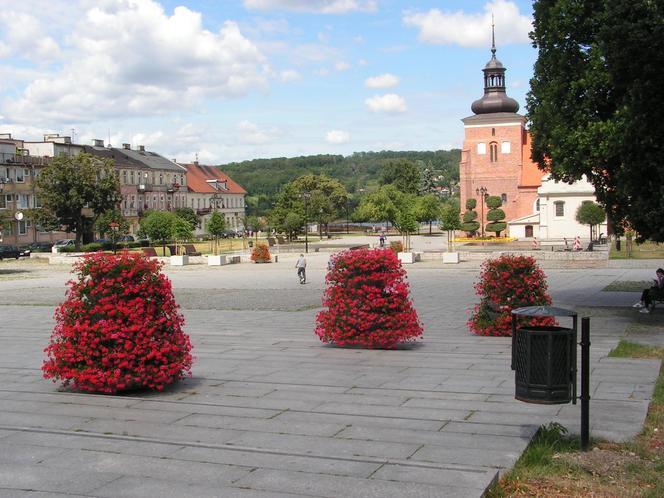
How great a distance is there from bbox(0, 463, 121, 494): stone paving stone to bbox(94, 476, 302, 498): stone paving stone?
144 mm

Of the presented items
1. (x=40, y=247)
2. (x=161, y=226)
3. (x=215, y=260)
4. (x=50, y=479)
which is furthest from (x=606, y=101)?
(x=40, y=247)

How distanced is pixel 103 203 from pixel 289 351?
5597 cm

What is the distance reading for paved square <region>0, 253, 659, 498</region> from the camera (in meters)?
5.78

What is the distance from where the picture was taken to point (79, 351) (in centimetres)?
912

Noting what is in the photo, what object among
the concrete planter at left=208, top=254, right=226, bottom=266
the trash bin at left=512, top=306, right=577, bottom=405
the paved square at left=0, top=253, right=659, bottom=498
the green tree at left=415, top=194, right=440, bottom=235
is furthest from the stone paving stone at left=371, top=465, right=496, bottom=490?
the green tree at left=415, top=194, right=440, bottom=235

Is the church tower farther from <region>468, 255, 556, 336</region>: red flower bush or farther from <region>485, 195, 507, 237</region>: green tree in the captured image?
<region>468, 255, 556, 336</region>: red flower bush

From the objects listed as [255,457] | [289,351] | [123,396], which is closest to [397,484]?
[255,457]

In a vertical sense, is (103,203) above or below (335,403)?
above

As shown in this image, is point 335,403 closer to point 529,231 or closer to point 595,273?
point 595,273

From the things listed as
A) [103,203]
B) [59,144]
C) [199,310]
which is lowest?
[199,310]

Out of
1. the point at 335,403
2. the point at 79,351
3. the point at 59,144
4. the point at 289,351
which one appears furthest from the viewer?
the point at 59,144

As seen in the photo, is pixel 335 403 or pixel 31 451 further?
pixel 335 403

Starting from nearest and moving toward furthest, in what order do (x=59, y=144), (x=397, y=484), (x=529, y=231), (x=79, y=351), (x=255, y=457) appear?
(x=397, y=484) < (x=255, y=457) < (x=79, y=351) < (x=529, y=231) < (x=59, y=144)

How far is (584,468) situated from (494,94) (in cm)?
8225
